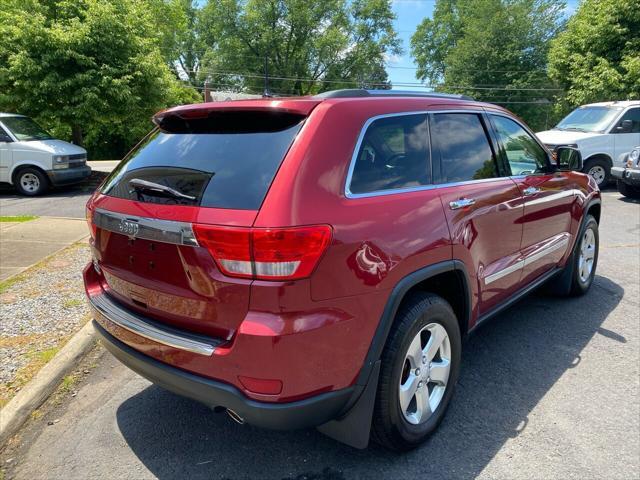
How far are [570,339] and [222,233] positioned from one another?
3232 mm

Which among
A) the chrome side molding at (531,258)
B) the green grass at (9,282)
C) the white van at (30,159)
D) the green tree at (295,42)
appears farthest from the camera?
the green tree at (295,42)

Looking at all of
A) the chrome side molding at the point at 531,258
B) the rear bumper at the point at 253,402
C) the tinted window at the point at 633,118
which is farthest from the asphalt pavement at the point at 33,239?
the tinted window at the point at 633,118

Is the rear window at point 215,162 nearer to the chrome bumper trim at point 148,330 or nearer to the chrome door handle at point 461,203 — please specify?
the chrome bumper trim at point 148,330

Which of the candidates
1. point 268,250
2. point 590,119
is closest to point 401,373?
point 268,250

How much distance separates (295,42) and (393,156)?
133 feet

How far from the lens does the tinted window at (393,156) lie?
7.66ft

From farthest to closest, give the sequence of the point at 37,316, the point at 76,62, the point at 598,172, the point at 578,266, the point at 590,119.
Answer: the point at 76,62 → the point at 590,119 → the point at 598,172 → the point at 578,266 → the point at 37,316

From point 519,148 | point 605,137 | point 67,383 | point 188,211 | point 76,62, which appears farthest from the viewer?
point 76,62

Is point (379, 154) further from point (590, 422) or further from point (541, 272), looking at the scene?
point (541, 272)

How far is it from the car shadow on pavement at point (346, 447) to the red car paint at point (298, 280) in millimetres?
644

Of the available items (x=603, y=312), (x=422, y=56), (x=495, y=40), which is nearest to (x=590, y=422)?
(x=603, y=312)

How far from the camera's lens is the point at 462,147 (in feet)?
10.2

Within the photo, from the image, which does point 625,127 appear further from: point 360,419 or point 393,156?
point 360,419

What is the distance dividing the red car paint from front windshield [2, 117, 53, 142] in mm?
10212
